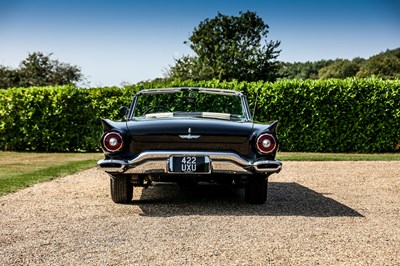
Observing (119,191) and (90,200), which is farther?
(90,200)

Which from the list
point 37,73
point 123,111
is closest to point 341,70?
point 37,73

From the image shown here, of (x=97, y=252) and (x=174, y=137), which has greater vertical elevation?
(x=174, y=137)

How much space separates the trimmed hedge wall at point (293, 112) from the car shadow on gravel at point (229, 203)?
8.02 metres

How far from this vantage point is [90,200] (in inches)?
272

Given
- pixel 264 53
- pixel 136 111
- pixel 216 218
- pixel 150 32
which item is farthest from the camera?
pixel 264 53

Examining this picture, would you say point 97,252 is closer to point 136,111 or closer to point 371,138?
point 136,111

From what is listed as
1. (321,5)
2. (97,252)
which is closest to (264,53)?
(321,5)

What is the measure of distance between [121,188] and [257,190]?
5.41ft

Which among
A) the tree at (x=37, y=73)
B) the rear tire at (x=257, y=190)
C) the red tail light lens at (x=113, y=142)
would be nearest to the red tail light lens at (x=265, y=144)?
the rear tire at (x=257, y=190)

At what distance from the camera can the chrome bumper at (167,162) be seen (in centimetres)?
571

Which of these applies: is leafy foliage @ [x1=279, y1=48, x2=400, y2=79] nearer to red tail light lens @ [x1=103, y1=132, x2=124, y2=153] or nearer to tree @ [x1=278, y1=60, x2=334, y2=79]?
tree @ [x1=278, y1=60, x2=334, y2=79]

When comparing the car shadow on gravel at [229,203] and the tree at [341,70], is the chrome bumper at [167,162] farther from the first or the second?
the tree at [341,70]

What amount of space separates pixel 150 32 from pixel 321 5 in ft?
31.4

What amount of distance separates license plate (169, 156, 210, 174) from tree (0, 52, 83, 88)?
112 ft
